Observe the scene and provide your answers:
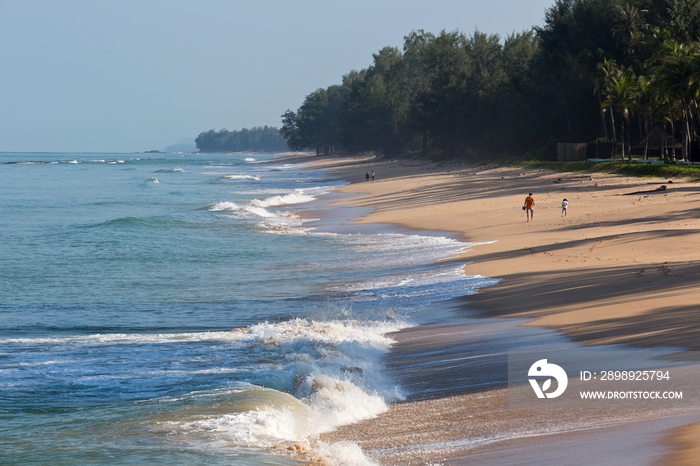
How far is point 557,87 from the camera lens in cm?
7219

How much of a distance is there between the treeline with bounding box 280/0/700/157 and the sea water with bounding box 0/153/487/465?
32151 millimetres

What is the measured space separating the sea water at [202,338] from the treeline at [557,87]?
32151mm

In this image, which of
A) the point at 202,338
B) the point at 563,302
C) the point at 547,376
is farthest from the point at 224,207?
the point at 547,376

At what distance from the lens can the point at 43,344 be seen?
1427cm

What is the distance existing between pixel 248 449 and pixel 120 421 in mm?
2095

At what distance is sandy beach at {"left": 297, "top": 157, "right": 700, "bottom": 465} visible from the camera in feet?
24.9

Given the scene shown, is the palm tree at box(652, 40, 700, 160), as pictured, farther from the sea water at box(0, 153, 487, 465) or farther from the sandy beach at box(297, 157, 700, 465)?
the sea water at box(0, 153, 487, 465)

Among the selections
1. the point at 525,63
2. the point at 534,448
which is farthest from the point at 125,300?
the point at 525,63

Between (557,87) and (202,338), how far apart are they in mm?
64062

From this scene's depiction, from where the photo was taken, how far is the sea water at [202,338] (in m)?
8.96

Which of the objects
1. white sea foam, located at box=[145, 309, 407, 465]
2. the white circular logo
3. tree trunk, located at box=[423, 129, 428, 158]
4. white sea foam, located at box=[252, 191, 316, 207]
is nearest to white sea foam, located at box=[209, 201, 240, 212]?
white sea foam, located at box=[252, 191, 316, 207]

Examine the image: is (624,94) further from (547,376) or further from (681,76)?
(547,376)

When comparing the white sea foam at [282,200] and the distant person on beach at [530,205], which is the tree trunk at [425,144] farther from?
the distant person on beach at [530,205]

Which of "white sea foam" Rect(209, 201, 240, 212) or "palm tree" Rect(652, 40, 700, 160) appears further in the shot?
"white sea foam" Rect(209, 201, 240, 212)
